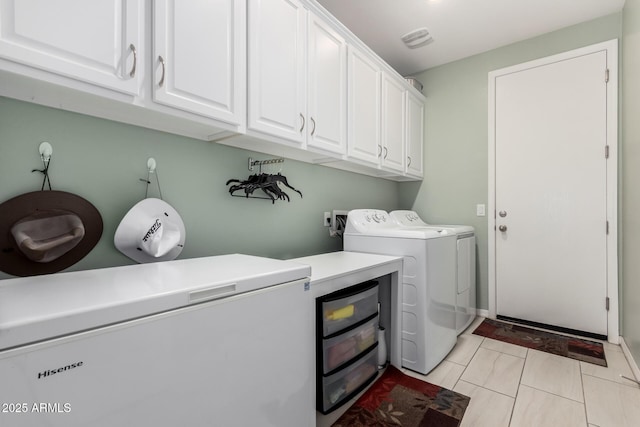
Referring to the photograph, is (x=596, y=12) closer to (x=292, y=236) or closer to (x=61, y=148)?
(x=292, y=236)

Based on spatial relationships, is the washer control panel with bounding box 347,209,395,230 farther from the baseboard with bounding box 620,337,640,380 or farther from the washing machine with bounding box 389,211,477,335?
the baseboard with bounding box 620,337,640,380

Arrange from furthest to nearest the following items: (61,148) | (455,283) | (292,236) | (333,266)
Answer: (455,283) < (292,236) < (333,266) < (61,148)

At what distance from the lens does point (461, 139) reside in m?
3.09

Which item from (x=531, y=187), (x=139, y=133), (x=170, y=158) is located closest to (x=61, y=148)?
(x=139, y=133)

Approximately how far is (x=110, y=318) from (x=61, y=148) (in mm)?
878

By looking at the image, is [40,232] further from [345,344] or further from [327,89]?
[327,89]

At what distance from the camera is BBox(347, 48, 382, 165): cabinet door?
216 centimetres

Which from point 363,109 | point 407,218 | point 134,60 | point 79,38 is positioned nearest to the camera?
point 79,38

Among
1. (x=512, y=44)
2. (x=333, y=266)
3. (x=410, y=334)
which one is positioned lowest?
(x=410, y=334)

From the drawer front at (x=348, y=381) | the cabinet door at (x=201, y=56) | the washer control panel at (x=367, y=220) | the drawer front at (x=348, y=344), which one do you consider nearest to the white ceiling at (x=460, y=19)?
the cabinet door at (x=201, y=56)

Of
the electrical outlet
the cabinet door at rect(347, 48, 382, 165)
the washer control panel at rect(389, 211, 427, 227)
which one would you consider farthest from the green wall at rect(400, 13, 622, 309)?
the electrical outlet

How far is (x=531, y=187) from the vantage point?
2.73 meters

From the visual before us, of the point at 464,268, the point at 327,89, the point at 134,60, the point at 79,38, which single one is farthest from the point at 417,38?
the point at 79,38

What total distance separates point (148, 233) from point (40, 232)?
1.15 ft
